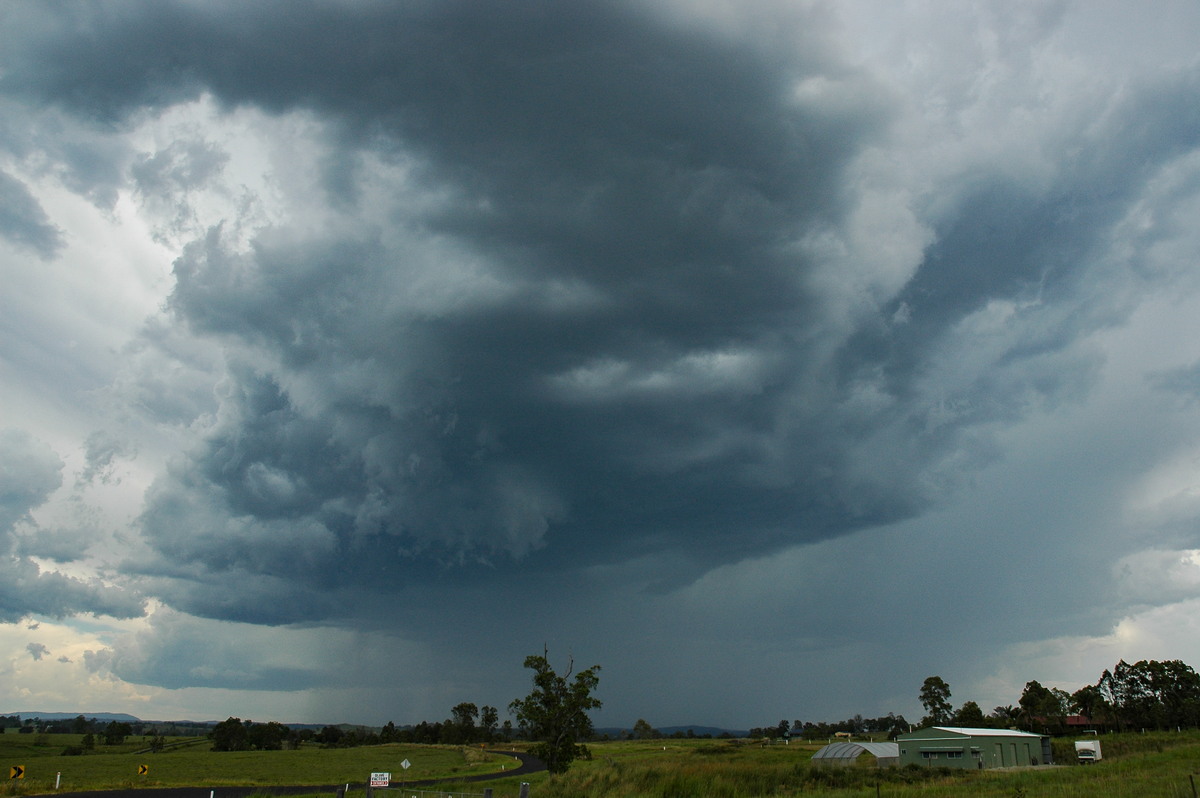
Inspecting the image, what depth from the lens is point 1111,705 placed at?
528 feet

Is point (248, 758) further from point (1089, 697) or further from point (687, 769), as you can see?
point (1089, 697)

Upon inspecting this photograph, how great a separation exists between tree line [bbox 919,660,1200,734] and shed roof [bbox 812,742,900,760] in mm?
68990

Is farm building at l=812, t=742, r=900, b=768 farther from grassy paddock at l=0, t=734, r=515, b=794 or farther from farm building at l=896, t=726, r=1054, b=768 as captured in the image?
grassy paddock at l=0, t=734, r=515, b=794

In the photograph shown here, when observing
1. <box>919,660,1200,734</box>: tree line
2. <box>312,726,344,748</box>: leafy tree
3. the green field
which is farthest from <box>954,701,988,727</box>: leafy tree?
<box>312,726,344,748</box>: leafy tree

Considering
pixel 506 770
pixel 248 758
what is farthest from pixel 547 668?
pixel 248 758

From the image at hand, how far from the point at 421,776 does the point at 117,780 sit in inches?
1129

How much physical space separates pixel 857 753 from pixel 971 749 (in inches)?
500

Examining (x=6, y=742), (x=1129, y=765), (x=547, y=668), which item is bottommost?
(x=6, y=742)

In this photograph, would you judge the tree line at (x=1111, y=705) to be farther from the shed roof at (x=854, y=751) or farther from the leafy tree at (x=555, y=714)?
the leafy tree at (x=555, y=714)

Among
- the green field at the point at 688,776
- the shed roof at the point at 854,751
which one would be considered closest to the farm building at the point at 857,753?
the shed roof at the point at 854,751

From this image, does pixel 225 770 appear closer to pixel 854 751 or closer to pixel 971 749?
pixel 854 751

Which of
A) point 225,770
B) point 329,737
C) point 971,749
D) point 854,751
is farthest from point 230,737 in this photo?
point 971,749

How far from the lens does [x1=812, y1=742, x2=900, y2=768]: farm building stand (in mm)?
82450

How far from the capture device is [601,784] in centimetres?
3450
